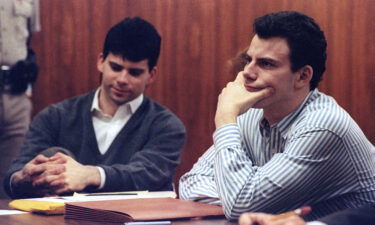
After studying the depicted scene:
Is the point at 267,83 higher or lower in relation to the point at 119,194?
higher

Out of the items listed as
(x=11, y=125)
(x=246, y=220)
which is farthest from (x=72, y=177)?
(x=11, y=125)

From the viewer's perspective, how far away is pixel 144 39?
261 centimetres

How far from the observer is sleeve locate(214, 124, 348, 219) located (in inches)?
64.1

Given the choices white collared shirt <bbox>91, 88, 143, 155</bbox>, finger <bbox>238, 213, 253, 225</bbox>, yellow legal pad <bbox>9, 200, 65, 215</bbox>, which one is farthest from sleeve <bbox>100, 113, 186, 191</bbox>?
finger <bbox>238, 213, 253, 225</bbox>

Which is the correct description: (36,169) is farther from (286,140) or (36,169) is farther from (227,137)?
(286,140)

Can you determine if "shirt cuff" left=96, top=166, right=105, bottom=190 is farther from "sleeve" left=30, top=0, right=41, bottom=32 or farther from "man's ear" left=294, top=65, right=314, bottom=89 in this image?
"sleeve" left=30, top=0, right=41, bottom=32

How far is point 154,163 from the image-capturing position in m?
2.44

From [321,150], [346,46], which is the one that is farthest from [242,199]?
[346,46]

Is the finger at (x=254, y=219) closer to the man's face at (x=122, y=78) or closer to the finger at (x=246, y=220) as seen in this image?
the finger at (x=246, y=220)

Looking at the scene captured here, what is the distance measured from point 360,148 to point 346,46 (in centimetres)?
133

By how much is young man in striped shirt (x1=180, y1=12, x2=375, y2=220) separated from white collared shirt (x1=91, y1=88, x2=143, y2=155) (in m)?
0.73

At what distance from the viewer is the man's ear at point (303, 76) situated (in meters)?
1.81

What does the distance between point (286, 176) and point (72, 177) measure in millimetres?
785

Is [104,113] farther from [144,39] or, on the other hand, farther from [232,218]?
[232,218]
